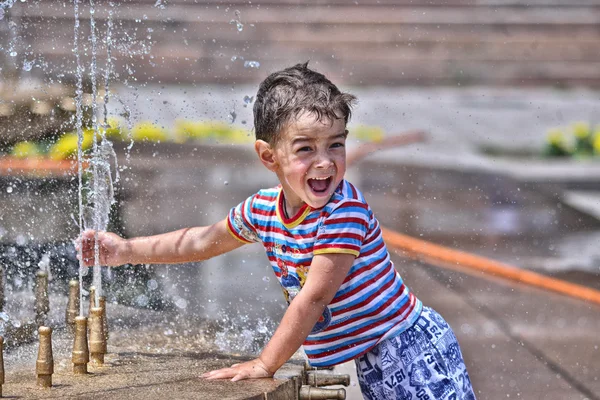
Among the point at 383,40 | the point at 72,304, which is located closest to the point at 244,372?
the point at 72,304

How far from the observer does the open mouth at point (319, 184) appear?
2.67 meters

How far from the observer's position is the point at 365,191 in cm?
→ 1019

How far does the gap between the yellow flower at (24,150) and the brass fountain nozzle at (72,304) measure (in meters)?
4.43

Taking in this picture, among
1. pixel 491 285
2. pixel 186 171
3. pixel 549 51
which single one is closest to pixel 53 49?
pixel 186 171

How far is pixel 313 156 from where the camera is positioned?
2650 millimetres

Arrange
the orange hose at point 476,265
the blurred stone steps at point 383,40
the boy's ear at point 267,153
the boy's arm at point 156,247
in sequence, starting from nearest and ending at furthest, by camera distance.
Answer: the boy's ear at point 267,153 < the boy's arm at point 156,247 < the orange hose at point 476,265 < the blurred stone steps at point 383,40

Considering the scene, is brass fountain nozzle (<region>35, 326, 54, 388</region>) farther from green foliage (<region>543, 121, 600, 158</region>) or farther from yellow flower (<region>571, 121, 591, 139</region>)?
yellow flower (<region>571, 121, 591, 139</region>)

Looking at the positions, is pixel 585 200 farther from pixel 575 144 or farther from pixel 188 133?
pixel 188 133

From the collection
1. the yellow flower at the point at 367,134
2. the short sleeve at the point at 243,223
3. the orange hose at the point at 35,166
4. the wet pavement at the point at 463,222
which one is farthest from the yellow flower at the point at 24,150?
the yellow flower at the point at 367,134

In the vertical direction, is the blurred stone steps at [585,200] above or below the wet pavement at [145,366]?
above

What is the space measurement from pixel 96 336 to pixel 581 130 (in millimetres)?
10898

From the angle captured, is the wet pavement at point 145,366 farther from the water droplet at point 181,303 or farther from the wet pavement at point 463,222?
the water droplet at point 181,303

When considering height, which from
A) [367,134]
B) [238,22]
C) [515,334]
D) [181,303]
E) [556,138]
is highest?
[238,22]

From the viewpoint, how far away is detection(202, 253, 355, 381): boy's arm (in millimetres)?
2600
